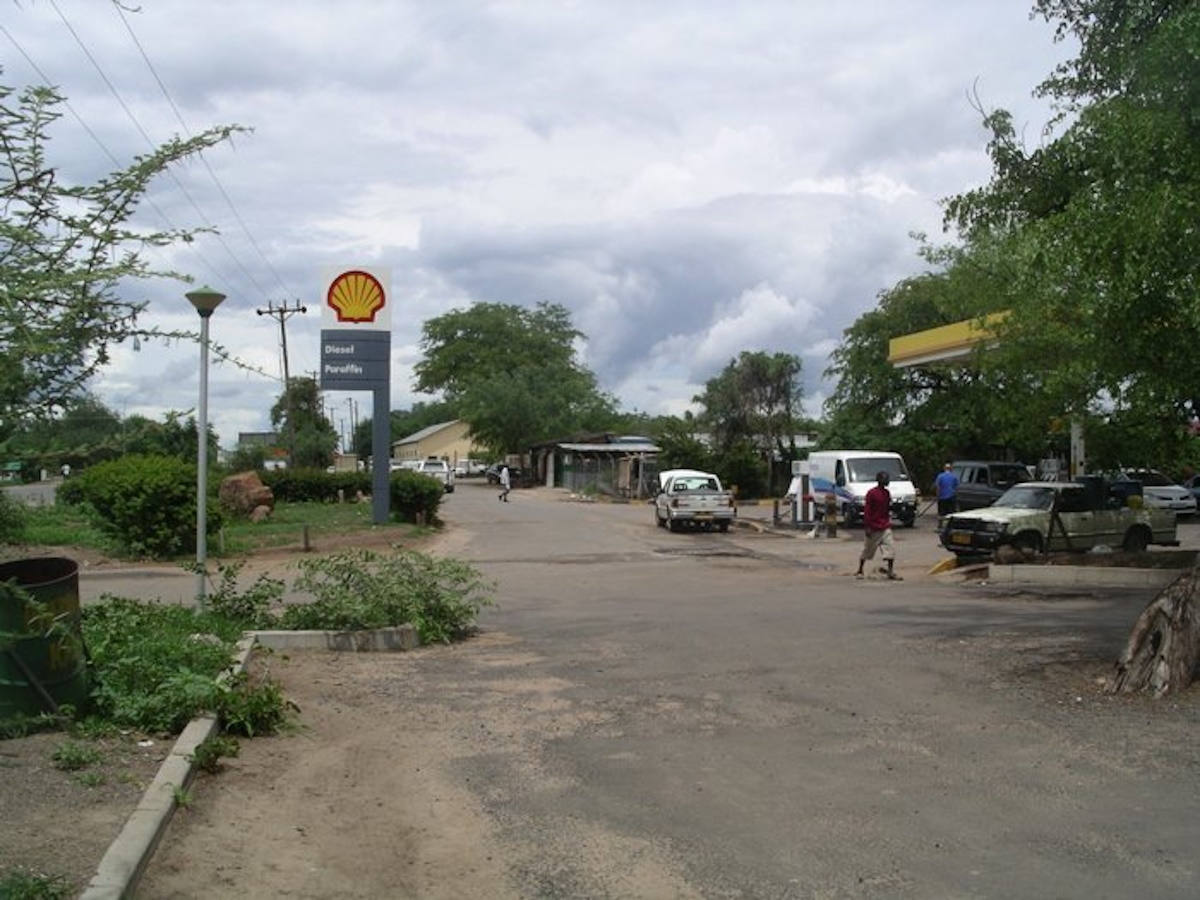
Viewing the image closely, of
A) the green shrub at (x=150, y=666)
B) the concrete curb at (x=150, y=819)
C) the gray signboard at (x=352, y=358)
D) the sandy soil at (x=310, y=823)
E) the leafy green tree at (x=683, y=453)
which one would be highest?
the gray signboard at (x=352, y=358)

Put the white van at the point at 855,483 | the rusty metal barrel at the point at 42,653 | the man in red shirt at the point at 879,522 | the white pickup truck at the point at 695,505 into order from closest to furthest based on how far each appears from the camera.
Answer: the rusty metal barrel at the point at 42,653, the man in red shirt at the point at 879,522, the white van at the point at 855,483, the white pickup truck at the point at 695,505

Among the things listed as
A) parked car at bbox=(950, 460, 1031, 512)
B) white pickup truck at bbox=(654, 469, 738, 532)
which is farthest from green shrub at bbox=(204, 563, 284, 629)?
parked car at bbox=(950, 460, 1031, 512)

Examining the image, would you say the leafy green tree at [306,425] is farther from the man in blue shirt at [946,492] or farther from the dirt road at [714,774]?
the dirt road at [714,774]

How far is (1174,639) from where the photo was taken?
815cm

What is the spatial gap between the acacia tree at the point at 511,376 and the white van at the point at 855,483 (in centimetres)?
4560

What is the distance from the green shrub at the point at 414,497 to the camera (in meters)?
31.1

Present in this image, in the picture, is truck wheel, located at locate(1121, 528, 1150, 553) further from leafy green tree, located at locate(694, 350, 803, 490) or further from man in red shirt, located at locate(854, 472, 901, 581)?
leafy green tree, located at locate(694, 350, 803, 490)

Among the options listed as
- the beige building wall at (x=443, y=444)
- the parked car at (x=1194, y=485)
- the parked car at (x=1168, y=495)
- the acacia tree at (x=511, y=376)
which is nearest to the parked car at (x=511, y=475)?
the acacia tree at (x=511, y=376)

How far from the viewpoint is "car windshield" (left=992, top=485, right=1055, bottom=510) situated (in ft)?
66.2

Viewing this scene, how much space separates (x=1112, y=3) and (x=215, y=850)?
1011 centimetres

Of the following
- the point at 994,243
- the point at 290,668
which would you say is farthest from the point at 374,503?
the point at 290,668

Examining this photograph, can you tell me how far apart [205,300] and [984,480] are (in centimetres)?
2515

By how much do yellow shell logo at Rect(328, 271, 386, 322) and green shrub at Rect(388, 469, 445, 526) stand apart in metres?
4.52

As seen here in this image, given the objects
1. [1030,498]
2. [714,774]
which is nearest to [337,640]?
[714,774]
